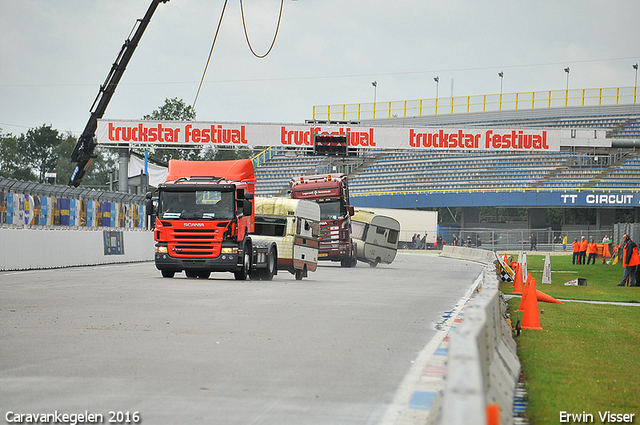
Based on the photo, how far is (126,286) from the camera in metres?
19.0

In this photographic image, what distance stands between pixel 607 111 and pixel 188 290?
61.0m

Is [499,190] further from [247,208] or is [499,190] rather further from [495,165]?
[247,208]

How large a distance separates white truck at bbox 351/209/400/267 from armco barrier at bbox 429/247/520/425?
30058 millimetres

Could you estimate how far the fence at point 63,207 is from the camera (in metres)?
26.2

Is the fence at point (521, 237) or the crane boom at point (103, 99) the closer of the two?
the crane boom at point (103, 99)

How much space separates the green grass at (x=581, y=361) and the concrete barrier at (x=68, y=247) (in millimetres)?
15215

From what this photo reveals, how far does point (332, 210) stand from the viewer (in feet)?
118

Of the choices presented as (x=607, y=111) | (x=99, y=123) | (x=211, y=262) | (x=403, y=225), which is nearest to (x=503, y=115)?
(x=607, y=111)

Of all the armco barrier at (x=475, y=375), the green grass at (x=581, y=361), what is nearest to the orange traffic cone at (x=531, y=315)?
the green grass at (x=581, y=361)

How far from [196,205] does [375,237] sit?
18405mm

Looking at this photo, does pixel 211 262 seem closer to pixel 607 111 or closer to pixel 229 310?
pixel 229 310

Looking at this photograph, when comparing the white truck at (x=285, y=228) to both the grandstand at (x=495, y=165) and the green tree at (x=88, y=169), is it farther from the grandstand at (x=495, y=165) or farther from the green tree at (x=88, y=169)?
the green tree at (x=88, y=169)

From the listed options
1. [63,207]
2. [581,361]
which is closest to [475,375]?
[581,361]

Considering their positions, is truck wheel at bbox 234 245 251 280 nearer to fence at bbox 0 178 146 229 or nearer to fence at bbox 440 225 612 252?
fence at bbox 0 178 146 229
